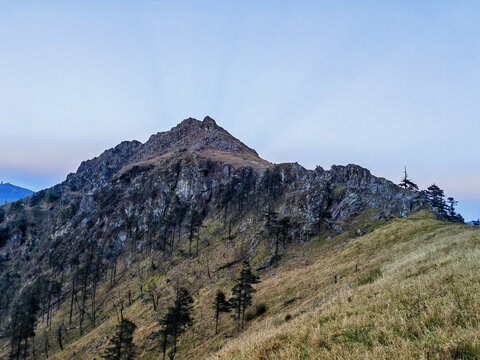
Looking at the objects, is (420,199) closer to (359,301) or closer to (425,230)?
(425,230)

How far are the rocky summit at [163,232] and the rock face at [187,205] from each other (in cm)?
47

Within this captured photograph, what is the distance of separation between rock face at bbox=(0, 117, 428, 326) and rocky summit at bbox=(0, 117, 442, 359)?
47 cm

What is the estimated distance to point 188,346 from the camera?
3475 cm

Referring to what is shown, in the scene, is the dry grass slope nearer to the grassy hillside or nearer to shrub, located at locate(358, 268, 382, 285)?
the grassy hillside

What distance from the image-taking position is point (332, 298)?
1319cm

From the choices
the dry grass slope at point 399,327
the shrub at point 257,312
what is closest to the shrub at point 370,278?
the dry grass slope at point 399,327

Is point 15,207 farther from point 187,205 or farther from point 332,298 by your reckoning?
point 332,298

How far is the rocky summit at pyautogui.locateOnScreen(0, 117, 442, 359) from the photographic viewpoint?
58.7 meters

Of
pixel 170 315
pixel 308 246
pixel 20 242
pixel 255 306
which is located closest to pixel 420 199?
pixel 308 246

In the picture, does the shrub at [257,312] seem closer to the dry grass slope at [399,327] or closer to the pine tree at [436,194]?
the dry grass slope at [399,327]

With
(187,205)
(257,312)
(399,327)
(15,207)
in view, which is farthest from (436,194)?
(15,207)

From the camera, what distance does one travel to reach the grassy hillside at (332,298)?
5781 mm

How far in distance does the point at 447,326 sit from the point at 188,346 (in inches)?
1496

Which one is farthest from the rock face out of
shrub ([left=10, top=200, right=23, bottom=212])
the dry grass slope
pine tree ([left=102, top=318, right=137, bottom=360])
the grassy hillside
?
the dry grass slope
